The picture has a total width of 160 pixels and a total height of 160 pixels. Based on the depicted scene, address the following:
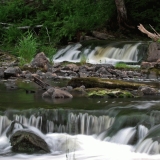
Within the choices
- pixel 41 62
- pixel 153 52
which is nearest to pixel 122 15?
pixel 153 52

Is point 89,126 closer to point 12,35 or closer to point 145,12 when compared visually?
point 145,12

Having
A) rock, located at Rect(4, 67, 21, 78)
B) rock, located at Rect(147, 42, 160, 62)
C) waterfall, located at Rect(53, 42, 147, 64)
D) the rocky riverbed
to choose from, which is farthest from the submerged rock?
waterfall, located at Rect(53, 42, 147, 64)

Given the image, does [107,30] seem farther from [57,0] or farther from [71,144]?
[71,144]

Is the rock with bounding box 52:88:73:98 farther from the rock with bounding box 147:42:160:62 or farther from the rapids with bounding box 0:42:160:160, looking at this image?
the rock with bounding box 147:42:160:62

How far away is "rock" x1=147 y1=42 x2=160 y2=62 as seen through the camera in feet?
60.2

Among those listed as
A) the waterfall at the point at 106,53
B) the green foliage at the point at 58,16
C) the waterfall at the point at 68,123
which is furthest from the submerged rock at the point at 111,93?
the green foliage at the point at 58,16

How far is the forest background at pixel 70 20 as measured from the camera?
25.2 m

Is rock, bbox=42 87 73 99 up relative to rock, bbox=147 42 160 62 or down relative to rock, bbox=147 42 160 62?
down

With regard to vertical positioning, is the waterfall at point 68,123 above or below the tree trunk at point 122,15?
below

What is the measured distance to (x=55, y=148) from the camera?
8836 millimetres

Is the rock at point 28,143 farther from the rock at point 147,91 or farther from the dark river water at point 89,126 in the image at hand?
the rock at point 147,91

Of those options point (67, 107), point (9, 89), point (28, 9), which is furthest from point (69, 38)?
point (67, 107)

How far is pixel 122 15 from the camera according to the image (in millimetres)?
25234

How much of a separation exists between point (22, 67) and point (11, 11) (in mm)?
14074
